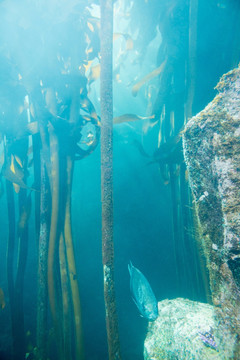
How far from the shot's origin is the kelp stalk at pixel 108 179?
1129 millimetres

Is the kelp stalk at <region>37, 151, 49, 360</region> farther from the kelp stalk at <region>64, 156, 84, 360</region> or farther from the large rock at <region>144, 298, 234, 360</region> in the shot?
the large rock at <region>144, 298, 234, 360</region>

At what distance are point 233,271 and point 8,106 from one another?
281 cm

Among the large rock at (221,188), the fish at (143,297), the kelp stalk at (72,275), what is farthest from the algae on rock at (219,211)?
the kelp stalk at (72,275)

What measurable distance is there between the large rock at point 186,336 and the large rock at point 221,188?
7.7 inches

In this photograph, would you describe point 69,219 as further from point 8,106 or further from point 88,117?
point 8,106

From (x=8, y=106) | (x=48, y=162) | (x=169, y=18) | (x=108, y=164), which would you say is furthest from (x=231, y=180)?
(x=169, y=18)

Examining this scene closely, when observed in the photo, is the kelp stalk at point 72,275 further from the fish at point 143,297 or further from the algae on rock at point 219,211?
the fish at point 143,297

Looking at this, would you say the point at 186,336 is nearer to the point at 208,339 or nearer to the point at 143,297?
the point at 208,339

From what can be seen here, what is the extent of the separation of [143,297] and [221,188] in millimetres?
2271

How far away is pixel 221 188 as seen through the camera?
1.17m

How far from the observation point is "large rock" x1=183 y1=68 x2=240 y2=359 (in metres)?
1.08

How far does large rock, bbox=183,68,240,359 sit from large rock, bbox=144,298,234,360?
0.20m

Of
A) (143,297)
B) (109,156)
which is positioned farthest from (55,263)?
(143,297)

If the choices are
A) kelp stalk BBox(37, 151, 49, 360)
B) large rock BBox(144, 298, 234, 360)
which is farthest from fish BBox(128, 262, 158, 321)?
kelp stalk BBox(37, 151, 49, 360)
